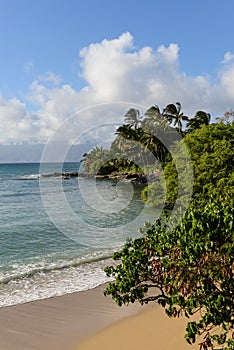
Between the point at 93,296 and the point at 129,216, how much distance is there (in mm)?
15543

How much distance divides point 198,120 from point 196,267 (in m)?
42.9

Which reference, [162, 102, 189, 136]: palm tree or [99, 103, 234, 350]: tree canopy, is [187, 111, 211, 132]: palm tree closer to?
[162, 102, 189, 136]: palm tree

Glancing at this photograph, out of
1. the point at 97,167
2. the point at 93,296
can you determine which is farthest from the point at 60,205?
the point at 97,167

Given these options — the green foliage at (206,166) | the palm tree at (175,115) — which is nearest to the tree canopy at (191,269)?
the green foliage at (206,166)

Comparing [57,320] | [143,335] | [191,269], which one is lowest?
[57,320]

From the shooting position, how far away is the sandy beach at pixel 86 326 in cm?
726

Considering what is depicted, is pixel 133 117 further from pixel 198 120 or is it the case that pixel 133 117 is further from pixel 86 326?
pixel 86 326

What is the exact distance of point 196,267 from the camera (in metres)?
4.09

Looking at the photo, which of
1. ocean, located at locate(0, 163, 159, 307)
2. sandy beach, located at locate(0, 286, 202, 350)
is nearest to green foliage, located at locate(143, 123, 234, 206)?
ocean, located at locate(0, 163, 159, 307)

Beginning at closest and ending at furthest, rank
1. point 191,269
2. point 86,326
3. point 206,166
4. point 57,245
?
point 191,269 < point 86,326 < point 57,245 < point 206,166

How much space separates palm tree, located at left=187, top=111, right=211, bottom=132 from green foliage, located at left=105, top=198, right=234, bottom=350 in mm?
41376

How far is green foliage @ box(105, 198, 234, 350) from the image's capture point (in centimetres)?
377

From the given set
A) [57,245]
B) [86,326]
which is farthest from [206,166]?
[86,326]

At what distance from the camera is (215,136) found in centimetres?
2027
